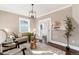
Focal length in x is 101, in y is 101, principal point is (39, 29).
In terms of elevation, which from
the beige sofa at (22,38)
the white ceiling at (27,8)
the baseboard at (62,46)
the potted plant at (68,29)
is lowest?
the baseboard at (62,46)

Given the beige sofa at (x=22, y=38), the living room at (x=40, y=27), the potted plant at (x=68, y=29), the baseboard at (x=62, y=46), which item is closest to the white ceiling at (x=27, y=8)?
the living room at (x=40, y=27)

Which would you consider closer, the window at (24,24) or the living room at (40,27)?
the living room at (40,27)

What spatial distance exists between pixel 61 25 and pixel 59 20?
0.11m

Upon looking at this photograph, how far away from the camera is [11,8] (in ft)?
6.28

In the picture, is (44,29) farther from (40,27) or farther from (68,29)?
(68,29)

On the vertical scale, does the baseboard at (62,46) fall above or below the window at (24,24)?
below

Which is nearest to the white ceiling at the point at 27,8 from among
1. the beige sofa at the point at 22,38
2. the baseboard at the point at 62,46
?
the beige sofa at the point at 22,38

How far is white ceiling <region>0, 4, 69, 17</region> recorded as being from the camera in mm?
1902

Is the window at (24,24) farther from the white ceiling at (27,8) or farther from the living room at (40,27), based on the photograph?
the white ceiling at (27,8)

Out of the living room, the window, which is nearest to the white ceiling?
the living room

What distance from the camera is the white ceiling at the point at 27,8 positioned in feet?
6.24

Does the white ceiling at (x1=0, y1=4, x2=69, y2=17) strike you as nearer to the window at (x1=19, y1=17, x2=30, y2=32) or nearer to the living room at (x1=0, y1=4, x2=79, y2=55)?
the living room at (x1=0, y1=4, x2=79, y2=55)

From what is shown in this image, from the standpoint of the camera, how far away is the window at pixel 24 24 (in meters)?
2.00

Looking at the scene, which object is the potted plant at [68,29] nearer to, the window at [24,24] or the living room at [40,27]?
the living room at [40,27]
